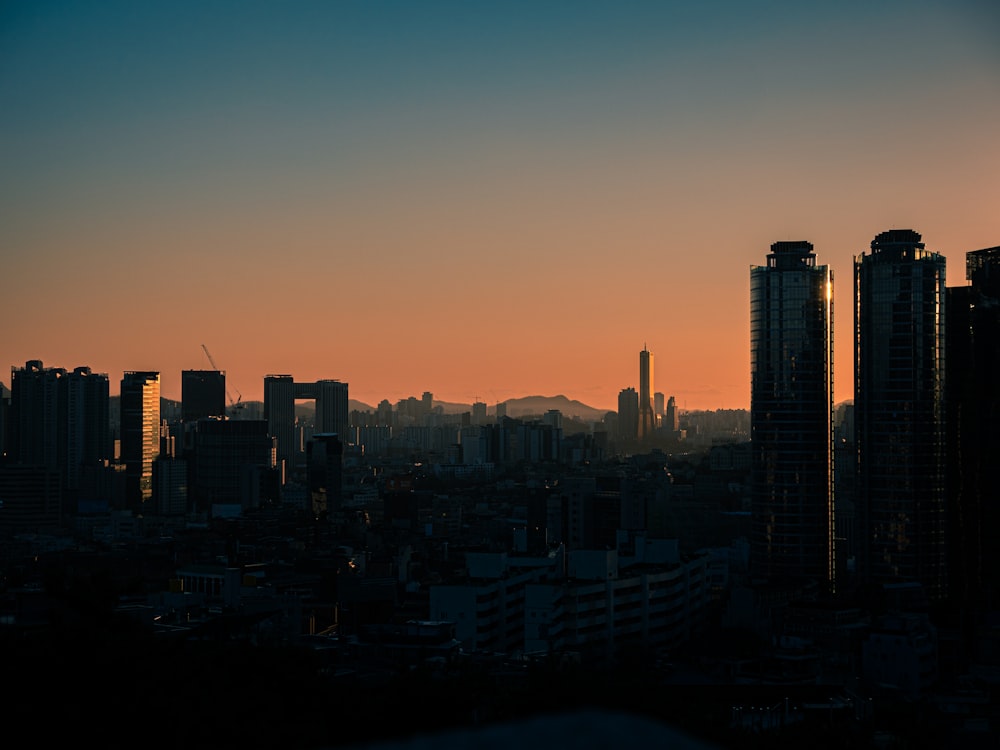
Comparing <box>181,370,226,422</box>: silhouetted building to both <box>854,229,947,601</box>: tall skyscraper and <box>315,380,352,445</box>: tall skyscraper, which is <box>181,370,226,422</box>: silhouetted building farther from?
<box>854,229,947,601</box>: tall skyscraper

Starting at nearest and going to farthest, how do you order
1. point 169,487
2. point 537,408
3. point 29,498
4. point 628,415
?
point 29,498 → point 169,487 → point 628,415 → point 537,408

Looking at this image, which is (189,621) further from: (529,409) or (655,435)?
A: (529,409)

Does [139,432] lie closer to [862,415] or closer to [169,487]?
[169,487]

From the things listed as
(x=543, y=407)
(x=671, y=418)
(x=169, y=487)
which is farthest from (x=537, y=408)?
(x=169, y=487)

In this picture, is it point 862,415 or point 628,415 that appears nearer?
point 862,415

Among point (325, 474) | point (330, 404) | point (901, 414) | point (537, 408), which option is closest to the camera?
point (901, 414)
